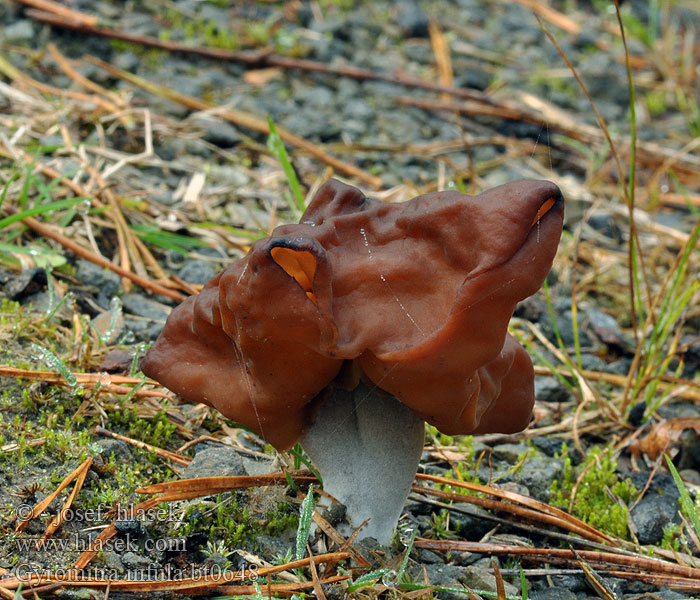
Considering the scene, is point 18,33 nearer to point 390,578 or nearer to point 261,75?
point 261,75

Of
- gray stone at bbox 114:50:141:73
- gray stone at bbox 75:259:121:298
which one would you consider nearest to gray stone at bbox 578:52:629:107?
gray stone at bbox 114:50:141:73

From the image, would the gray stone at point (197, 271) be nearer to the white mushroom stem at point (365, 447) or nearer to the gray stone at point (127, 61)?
the white mushroom stem at point (365, 447)

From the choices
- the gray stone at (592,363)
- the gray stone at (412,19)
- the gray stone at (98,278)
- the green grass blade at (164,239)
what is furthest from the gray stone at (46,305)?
the gray stone at (412,19)

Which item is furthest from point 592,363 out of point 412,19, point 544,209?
point 412,19

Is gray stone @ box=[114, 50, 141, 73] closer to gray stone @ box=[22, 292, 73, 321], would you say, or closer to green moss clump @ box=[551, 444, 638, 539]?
gray stone @ box=[22, 292, 73, 321]

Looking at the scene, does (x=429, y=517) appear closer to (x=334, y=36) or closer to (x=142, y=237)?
(x=142, y=237)
